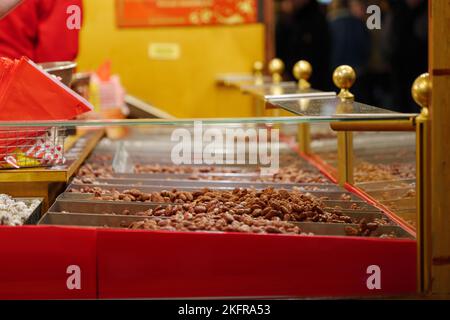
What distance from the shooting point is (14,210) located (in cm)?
229

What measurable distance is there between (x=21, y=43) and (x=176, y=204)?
200 centimetres

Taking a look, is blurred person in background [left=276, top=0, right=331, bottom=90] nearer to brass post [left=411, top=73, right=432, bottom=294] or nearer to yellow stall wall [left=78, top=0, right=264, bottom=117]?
yellow stall wall [left=78, top=0, right=264, bottom=117]

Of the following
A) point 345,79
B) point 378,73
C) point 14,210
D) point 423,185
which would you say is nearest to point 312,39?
point 378,73

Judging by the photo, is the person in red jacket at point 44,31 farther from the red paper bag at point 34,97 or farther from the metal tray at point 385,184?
the metal tray at point 385,184

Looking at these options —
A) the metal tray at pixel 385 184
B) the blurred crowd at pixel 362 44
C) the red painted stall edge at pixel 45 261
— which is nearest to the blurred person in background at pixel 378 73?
the blurred crowd at pixel 362 44

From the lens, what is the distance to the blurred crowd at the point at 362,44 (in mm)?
7305

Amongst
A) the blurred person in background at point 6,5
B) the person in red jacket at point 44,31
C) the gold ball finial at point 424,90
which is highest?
the person in red jacket at point 44,31

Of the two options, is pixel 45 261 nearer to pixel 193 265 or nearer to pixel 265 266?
pixel 193 265

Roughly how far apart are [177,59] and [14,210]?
156 inches

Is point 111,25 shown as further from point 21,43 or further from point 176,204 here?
Result: point 176,204

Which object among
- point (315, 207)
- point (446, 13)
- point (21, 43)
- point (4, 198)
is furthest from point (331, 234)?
point (21, 43)

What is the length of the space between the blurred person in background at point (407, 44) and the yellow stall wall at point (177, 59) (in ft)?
5.98

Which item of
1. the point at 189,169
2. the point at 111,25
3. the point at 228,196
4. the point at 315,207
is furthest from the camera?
the point at 111,25
